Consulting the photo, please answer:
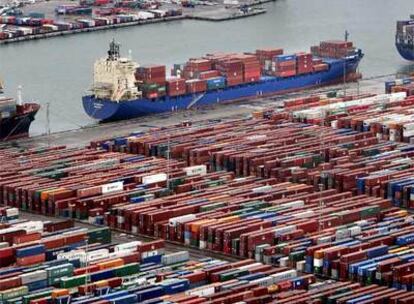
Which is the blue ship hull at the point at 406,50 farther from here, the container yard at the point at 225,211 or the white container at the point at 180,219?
the white container at the point at 180,219

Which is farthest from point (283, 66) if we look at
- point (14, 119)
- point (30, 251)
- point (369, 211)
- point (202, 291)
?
point (202, 291)

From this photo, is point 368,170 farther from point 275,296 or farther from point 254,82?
point 254,82

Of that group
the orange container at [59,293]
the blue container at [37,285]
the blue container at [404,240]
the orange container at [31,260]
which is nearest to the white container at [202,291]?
the orange container at [59,293]

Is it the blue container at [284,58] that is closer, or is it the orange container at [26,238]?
the orange container at [26,238]

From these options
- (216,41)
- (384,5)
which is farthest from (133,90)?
(384,5)

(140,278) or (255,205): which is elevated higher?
(255,205)

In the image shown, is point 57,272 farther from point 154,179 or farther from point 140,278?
point 154,179
